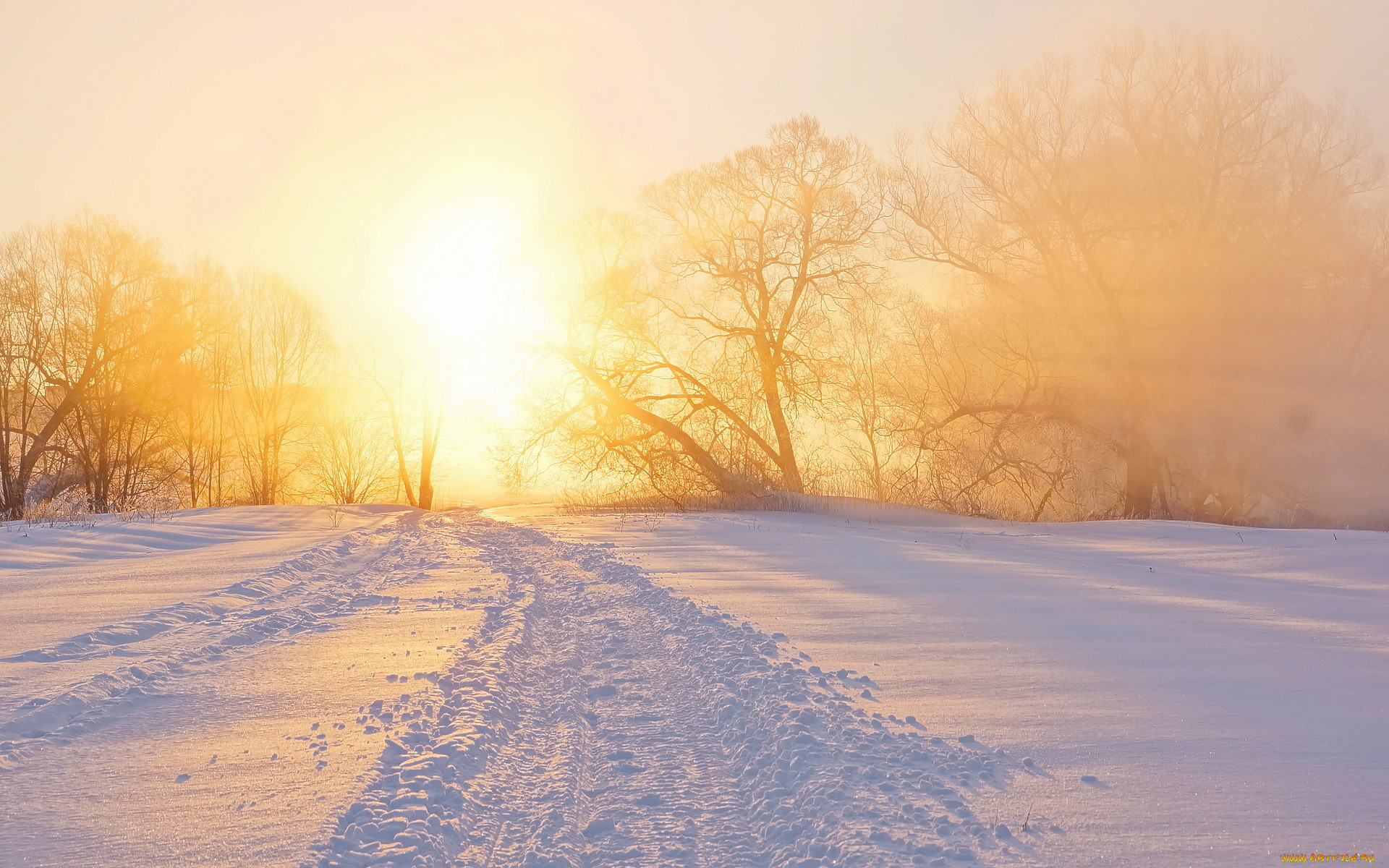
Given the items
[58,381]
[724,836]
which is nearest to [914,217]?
[724,836]

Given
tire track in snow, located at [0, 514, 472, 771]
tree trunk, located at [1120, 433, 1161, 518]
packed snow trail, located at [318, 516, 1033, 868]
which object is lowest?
packed snow trail, located at [318, 516, 1033, 868]

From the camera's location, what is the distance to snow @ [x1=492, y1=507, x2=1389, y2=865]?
3.10m

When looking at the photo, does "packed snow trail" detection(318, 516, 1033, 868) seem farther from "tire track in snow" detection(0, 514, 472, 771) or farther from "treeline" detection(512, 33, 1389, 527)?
"treeline" detection(512, 33, 1389, 527)

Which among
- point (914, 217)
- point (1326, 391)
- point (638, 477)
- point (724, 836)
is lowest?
point (724, 836)

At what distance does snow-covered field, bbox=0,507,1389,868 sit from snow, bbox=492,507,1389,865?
0.08ft

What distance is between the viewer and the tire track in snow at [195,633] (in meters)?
4.21

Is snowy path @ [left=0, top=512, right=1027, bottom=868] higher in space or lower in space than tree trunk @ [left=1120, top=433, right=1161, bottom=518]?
lower

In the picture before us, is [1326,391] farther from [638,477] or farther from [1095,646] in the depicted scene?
[1095,646]

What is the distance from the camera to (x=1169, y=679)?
183 inches

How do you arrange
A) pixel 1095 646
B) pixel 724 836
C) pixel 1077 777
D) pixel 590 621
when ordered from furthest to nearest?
pixel 590 621
pixel 1095 646
pixel 1077 777
pixel 724 836

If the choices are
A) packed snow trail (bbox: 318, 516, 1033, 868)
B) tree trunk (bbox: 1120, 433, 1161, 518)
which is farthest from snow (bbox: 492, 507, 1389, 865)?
tree trunk (bbox: 1120, 433, 1161, 518)

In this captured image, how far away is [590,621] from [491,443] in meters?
16.8

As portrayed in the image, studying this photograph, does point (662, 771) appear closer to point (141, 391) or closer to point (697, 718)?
point (697, 718)

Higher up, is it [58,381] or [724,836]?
[58,381]
